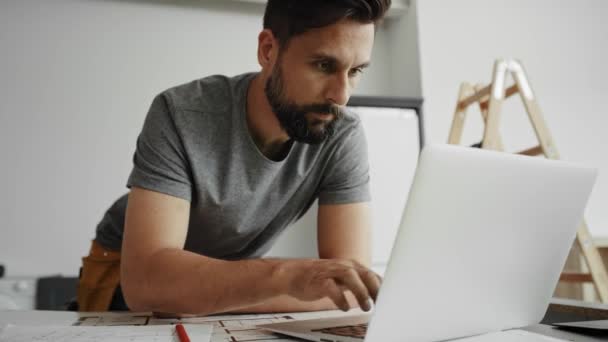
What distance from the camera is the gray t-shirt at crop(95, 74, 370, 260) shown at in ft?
3.00

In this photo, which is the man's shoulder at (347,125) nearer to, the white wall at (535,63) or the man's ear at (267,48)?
the man's ear at (267,48)

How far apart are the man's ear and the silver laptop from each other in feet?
1.83

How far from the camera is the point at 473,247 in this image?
54 cm

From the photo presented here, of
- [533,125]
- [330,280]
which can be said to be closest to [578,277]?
[533,125]

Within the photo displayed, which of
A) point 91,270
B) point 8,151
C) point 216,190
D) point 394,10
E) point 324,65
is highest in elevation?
point 394,10

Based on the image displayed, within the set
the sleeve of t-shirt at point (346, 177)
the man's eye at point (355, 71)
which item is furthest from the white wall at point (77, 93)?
the man's eye at point (355, 71)

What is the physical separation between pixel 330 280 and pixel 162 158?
1.52ft

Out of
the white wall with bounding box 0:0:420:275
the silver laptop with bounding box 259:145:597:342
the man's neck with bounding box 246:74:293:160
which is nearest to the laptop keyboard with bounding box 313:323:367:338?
the silver laptop with bounding box 259:145:597:342

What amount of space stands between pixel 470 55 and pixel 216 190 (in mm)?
2047

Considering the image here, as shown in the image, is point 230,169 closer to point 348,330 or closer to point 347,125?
point 347,125

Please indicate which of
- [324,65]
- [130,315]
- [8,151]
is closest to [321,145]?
[324,65]

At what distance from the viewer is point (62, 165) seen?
7.39ft

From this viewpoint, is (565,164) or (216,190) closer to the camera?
(565,164)

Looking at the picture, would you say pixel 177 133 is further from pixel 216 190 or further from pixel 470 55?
pixel 470 55
